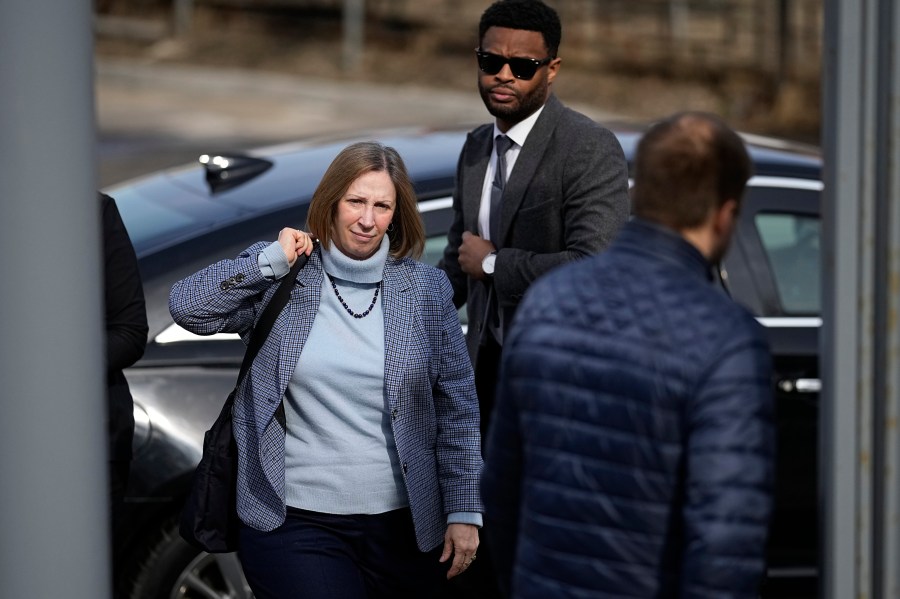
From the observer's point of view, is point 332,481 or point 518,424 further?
point 332,481

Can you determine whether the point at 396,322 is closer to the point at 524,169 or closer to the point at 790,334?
the point at 524,169

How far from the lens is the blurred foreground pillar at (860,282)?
7.66 ft

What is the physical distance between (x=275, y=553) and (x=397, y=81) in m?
17.6

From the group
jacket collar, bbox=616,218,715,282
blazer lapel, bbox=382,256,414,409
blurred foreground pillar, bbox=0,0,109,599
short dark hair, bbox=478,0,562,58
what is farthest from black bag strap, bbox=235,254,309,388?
jacket collar, bbox=616,218,715,282

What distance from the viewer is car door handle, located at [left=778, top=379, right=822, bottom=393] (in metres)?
4.70

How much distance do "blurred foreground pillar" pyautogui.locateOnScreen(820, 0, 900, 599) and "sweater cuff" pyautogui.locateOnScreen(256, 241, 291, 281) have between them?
1.38 meters

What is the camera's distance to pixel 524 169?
3.84 m

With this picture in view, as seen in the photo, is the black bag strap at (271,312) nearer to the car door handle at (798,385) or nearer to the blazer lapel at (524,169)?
the blazer lapel at (524,169)

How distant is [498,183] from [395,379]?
0.86 meters

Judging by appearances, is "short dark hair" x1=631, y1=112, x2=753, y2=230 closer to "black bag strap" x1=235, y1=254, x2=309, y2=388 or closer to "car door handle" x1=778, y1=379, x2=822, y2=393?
"black bag strap" x1=235, y1=254, x2=309, y2=388

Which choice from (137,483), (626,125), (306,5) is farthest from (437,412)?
(306,5)

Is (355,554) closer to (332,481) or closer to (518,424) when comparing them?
(332,481)

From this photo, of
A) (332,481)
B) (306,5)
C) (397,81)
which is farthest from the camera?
(306,5)

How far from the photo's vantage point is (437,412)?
11.4 ft
